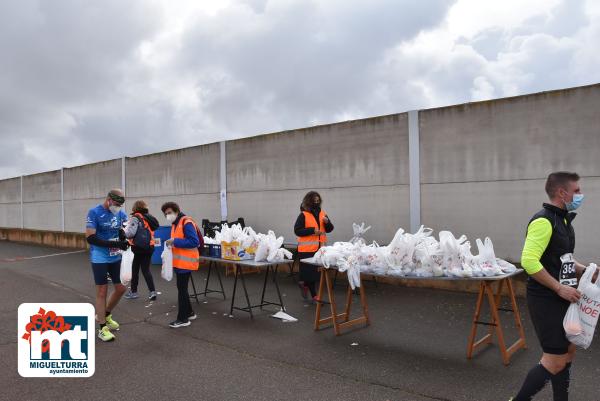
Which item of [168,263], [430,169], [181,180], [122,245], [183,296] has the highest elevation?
[181,180]

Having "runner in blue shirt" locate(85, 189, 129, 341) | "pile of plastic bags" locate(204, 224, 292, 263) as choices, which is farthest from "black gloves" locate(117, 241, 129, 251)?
"pile of plastic bags" locate(204, 224, 292, 263)

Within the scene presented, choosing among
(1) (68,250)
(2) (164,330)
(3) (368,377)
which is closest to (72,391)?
(2) (164,330)

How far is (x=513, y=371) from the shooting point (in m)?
4.38

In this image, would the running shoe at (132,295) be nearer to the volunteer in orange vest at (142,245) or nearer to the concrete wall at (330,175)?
the volunteer in orange vest at (142,245)

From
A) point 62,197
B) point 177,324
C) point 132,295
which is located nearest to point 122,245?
point 177,324

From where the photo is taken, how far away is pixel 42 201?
71.8 feet

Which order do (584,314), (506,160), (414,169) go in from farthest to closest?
(414,169) < (506,160) < (584,314)

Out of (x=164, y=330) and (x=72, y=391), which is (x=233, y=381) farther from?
(x=164, y=330)

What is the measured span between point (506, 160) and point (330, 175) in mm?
3764

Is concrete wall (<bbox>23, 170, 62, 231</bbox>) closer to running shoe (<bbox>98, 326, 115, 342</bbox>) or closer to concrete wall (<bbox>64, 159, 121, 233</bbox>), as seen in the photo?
concrete wall (<bbox>64, 159, 121, 233</bbox>)

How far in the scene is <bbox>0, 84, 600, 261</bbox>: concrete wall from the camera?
7.27 m

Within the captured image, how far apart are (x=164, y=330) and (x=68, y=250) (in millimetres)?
12784

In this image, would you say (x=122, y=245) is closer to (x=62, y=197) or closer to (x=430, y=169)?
(x=430, y=169)

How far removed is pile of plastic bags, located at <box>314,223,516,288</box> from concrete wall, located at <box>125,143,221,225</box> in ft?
26.2
